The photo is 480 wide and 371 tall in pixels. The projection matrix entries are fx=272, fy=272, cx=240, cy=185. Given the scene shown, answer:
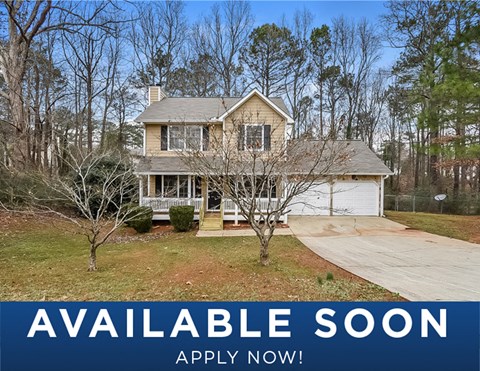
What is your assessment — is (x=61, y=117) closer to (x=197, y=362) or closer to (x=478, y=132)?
(x=197, y=362)

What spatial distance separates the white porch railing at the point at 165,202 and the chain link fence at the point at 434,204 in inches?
569

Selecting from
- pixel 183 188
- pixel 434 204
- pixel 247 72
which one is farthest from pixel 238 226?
pixel 247 72

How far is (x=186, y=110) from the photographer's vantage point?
52.9 feet

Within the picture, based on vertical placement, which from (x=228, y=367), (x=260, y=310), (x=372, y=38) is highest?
(x=372, y=38)

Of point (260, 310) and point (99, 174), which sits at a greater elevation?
point (99, 174)

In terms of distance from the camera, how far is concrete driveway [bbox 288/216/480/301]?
5531 millimetres

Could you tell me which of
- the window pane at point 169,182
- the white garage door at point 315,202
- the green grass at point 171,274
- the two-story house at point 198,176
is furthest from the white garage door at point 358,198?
the window pane at point 169,182

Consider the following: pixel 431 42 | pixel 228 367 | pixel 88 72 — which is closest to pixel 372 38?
pixel 431 42

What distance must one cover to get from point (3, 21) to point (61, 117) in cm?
719

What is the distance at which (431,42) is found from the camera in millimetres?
19547

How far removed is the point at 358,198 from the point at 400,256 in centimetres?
821

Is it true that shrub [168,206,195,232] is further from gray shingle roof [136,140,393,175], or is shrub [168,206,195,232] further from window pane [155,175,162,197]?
window pane [155,175,162,197]

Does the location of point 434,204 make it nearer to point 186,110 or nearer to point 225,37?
point 186,110

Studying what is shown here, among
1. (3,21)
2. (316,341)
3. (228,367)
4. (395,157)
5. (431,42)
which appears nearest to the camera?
(228,367)
